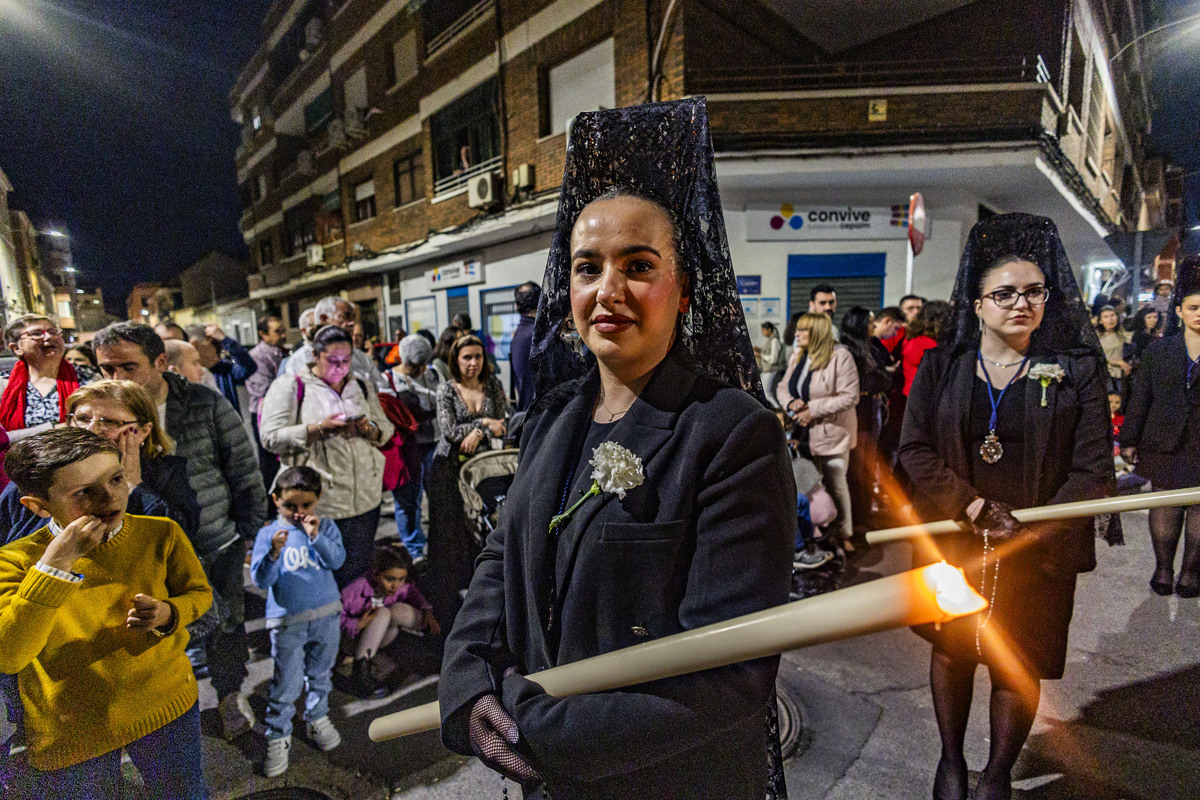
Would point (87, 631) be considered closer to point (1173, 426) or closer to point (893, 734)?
point (893, 734)

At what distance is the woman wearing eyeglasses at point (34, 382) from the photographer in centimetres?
239

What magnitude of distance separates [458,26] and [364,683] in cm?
1374

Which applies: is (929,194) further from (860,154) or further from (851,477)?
(851,477)

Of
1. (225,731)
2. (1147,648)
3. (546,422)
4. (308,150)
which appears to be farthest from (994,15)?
(308,150)

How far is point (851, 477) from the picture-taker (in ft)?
18.0

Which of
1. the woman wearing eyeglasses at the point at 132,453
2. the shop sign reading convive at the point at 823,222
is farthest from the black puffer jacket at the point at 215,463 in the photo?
the shop sign reading convive at the point at 823,222

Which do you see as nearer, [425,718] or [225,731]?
[425,718]

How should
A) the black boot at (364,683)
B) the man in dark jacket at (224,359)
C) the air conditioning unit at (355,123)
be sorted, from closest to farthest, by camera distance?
the black boot at (364,683) → the man in dark jacket at (224,359) → the air conditioning unit at (355,123)

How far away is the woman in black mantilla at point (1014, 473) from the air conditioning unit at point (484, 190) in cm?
1069

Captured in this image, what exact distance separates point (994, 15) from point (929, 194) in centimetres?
261

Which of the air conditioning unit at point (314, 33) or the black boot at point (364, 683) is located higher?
the air conditioning unit at point (314, 33)

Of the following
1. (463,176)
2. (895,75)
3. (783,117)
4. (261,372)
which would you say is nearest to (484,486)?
(261,372)

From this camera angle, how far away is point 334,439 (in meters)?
3.40

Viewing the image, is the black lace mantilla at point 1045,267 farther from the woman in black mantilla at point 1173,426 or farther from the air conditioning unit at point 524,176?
the air conditioning unit at point 524,176
